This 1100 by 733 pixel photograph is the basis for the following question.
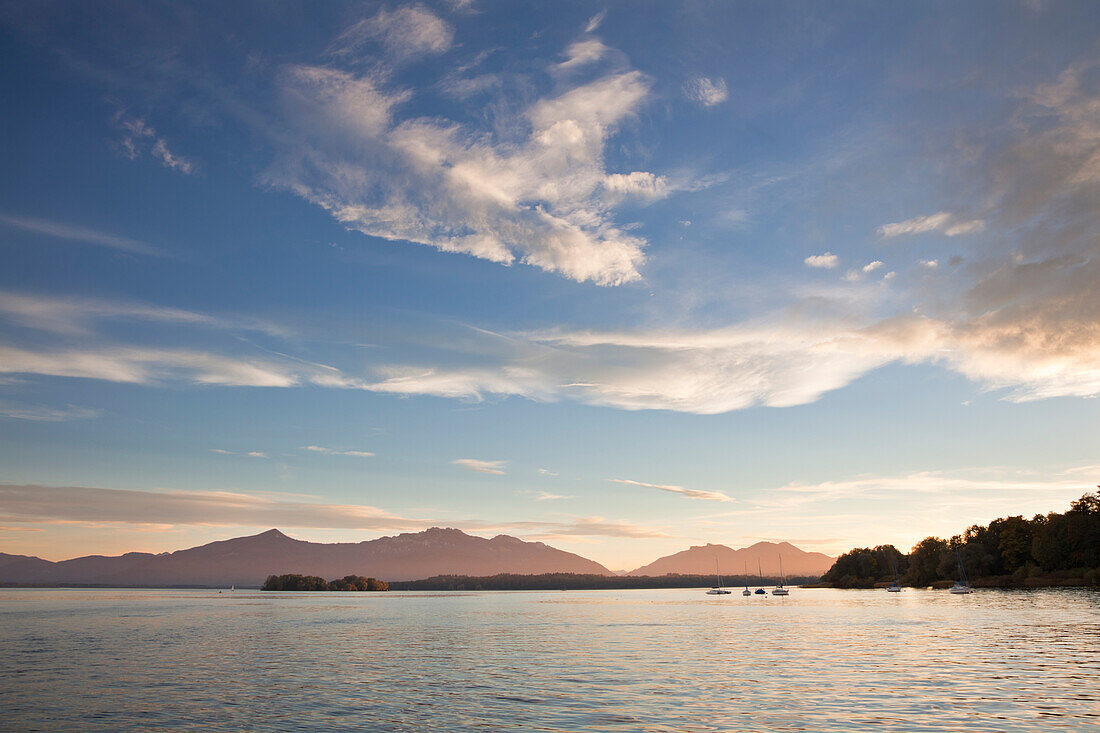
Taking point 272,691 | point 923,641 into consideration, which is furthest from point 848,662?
point 272,691

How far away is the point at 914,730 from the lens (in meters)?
26.5

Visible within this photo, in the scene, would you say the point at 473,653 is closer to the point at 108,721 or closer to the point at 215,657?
the point at 215,657

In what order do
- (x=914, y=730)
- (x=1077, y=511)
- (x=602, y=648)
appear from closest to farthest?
(x=914, y=730)
(x=602, y=648)
(x=1077, y=511)

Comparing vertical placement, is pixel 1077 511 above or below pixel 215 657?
above

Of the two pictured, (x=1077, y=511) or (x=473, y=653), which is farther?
(x=1077, y=511)

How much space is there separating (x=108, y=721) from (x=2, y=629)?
76277mm

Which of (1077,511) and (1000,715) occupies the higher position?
(1077,511)

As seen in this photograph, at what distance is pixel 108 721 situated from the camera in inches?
1187

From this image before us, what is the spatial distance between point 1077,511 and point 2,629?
241204 mm

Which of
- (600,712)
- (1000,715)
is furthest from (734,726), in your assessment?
(1000,715)

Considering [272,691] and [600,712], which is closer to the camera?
[600,712]

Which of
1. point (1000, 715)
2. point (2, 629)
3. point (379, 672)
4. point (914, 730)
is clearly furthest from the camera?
point (2, 629)

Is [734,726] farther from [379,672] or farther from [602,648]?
[602,648]

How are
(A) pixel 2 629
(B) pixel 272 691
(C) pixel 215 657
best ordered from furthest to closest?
(A) pixel 2 629 < (C) pixel 215 657 < (B) pixel 272 691
